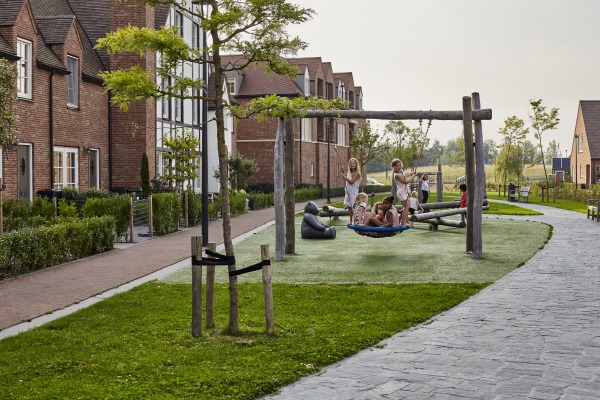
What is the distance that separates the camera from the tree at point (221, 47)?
8938mm

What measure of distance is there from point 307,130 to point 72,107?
3057 centimetres

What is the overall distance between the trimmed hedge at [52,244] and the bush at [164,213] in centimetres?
413

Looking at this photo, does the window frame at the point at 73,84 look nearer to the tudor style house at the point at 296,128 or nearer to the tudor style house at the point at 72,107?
the tudor style house at the point at 72,107

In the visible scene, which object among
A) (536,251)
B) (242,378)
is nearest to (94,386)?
(242,378)

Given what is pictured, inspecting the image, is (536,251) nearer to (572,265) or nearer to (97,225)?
(572,265)

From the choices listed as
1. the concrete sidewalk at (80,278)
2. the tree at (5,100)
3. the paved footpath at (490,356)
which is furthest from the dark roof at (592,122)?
the paved footpath at (490,356)

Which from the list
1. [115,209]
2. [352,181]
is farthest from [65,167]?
[352,181]

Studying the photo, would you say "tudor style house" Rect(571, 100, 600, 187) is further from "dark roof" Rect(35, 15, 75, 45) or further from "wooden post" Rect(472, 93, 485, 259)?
"wooden post" Rect(472, 93, 485, 259)

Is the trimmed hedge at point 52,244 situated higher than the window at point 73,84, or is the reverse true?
the window at point 73,84

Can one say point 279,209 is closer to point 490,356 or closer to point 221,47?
point 221,47

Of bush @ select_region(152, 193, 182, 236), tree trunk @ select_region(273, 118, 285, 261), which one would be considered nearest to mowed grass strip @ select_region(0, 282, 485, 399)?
tree trunk @ select_region(273, 118, 285, 261)

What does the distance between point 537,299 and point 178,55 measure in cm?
592

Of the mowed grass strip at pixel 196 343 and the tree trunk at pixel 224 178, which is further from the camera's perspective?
the tree trunk at pixel 224 178

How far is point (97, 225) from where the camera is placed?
1727 centimetres
